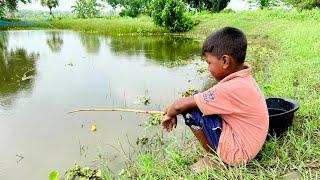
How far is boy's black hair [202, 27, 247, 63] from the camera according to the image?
8.30 ft

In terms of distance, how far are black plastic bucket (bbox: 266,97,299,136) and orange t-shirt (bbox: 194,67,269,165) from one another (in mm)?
378

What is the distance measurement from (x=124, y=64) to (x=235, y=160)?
7.44 metres

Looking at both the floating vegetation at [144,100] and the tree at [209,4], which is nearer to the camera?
the floating vegetation at [144,100]

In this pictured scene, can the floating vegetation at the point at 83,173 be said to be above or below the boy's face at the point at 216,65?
below

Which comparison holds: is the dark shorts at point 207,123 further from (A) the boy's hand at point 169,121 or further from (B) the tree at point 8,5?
(B) the tree at point 8,5

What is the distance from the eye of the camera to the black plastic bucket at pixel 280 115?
302cm

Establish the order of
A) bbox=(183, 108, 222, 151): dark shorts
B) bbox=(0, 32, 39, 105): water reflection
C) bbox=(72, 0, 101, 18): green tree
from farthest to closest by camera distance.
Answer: bbox=(72, 0, 101, 18): green tree < bbox=(0, 32, 39, 105): water reflection < bbox=(183, 108, 222, 151): dark shorts

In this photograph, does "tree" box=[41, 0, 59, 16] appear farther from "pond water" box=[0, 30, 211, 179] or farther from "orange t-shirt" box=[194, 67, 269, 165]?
"orange t-shirt" box=[194, 67, 269, 165]

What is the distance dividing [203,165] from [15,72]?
732 centimetres

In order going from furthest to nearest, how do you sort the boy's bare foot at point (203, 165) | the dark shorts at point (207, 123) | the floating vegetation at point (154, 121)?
the floating vegetation at point (154, 121) < the boy's bare foot at point (203, 165) < the dark shorts at point (207, 123)

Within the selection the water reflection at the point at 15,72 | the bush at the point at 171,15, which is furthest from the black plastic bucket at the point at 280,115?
the bush at the point at 171,15

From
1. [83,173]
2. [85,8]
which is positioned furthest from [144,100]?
[85,8]

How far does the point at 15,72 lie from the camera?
910cm

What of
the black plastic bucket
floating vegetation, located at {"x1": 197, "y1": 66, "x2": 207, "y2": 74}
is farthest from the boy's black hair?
floating vegetation, located at {"x1": 197, "y1": 66, "x2": 207, "y2": 74}
